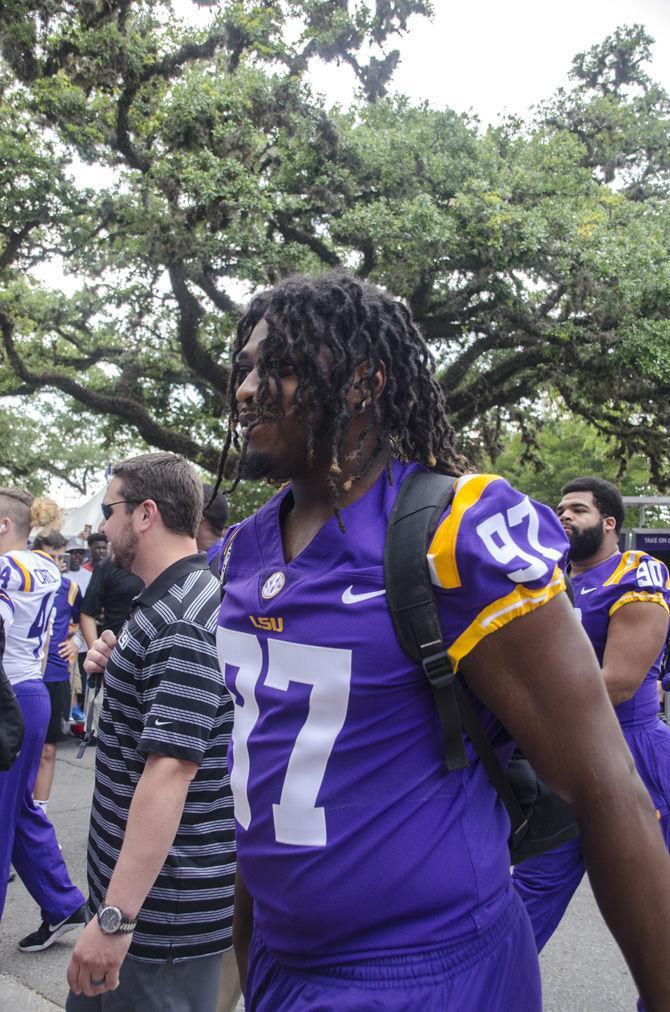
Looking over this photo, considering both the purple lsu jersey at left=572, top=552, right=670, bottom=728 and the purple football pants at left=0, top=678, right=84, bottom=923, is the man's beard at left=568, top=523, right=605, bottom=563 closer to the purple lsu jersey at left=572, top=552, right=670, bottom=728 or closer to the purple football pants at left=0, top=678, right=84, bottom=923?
the purple lsu jersey at left=572, top=552, right=670, bottom=728

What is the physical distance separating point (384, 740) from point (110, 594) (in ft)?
21.2

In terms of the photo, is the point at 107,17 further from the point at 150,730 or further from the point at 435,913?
the point at 435,913

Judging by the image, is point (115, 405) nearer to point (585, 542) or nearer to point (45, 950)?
point (45, 950)

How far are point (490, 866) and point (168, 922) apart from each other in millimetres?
1261

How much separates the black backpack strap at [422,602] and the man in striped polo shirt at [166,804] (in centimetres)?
108

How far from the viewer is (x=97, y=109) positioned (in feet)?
44.1

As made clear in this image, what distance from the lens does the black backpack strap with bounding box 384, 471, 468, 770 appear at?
1.28 m

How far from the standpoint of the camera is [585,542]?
13.2 ft

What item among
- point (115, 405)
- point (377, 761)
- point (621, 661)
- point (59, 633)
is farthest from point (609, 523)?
point (115, 405)

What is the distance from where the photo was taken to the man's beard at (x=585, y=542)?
158 inches

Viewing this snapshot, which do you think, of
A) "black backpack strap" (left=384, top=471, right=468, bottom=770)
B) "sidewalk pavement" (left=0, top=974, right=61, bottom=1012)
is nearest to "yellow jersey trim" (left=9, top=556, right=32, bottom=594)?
"sidewalk pavement" (left=0, top=974, right=61, bottom=1012)

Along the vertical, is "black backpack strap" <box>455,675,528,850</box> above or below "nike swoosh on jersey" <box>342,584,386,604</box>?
below

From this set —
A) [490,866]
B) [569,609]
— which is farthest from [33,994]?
[569,609]

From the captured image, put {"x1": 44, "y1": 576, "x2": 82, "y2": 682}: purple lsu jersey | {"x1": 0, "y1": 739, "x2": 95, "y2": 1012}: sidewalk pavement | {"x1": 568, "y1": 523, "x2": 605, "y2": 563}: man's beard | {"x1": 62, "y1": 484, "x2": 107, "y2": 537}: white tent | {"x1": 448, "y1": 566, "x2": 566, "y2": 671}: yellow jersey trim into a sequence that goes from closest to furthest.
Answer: {"x1": 448, "y1": 566, "x2": 566, "y2": 671}: yellow jersey trim, {"x1": 0, "y1": 739, "x2": 95, "y2": 1012}: sidewalk pavement, {"x1": 568, "y1": 523, "x2": 605, "y2": 563}: man's beard, {"x1": 44, "y1": 576, "x2": 82, "y2": 682}: purple lsu jersey, {"x1": 62, "y1": 484, "x2": 107, "y2": 537}: white tent
